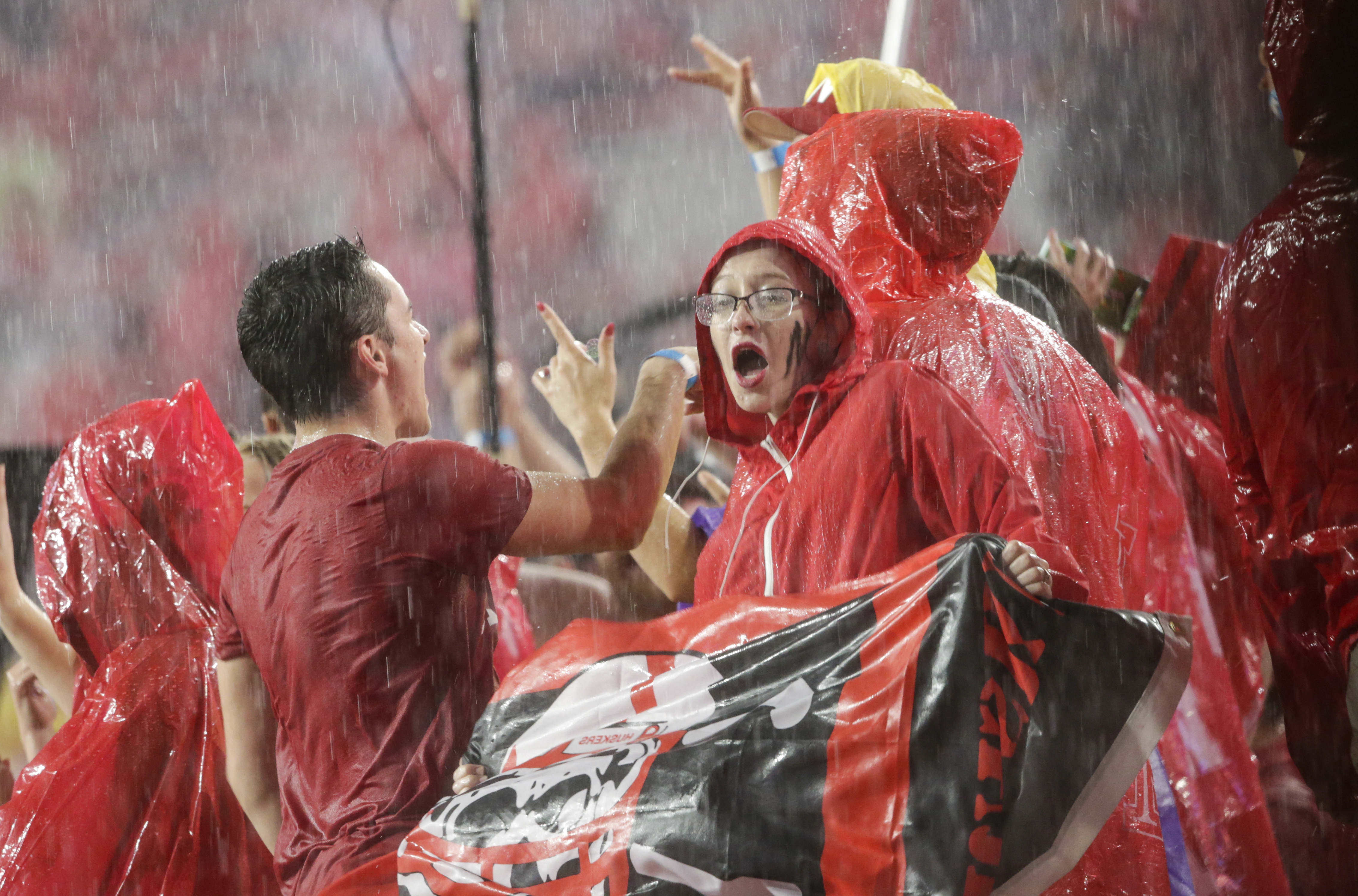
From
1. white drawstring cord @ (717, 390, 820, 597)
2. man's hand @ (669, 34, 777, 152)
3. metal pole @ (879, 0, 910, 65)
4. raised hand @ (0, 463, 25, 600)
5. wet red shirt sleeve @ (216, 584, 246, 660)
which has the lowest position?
raised hand @ (0, 463, 25, 600)

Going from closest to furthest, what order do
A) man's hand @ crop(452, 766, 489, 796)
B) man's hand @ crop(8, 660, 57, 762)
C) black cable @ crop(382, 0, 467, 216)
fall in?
man's hand @ crop(452, 766, 489, 796) → man's hand @ crop(8, 660, 57, 762) → black cable @ crop(382, 0, 467, 216)

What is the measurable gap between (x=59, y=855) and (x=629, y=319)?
3586 mm

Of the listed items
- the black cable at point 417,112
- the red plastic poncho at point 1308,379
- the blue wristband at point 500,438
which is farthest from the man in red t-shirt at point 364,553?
the black cable at point 417,112

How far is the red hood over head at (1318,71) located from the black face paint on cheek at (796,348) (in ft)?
3.02

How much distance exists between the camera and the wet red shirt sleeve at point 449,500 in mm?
1839

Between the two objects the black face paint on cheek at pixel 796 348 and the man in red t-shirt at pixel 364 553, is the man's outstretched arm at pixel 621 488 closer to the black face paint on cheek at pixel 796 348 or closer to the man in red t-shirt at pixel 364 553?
the man in red t-shirt at pixel 364 553

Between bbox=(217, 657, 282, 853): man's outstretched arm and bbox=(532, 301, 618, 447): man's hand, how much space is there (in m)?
0.86

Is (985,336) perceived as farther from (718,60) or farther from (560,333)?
(718,60)

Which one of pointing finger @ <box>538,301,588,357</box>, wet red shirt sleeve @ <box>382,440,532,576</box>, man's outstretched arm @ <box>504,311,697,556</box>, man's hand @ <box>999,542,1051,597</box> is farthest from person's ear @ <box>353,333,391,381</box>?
man's hand @ <box>999,542,1051,597</box>

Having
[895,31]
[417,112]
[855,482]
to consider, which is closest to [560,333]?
[855,482]

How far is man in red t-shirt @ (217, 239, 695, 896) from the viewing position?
1842mm

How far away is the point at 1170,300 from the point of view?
2.96 metres

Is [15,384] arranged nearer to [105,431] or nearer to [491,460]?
[105,431]

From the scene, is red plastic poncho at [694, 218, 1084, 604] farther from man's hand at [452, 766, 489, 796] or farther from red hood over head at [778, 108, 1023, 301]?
man's hand at [452, 766, 489, 796]
